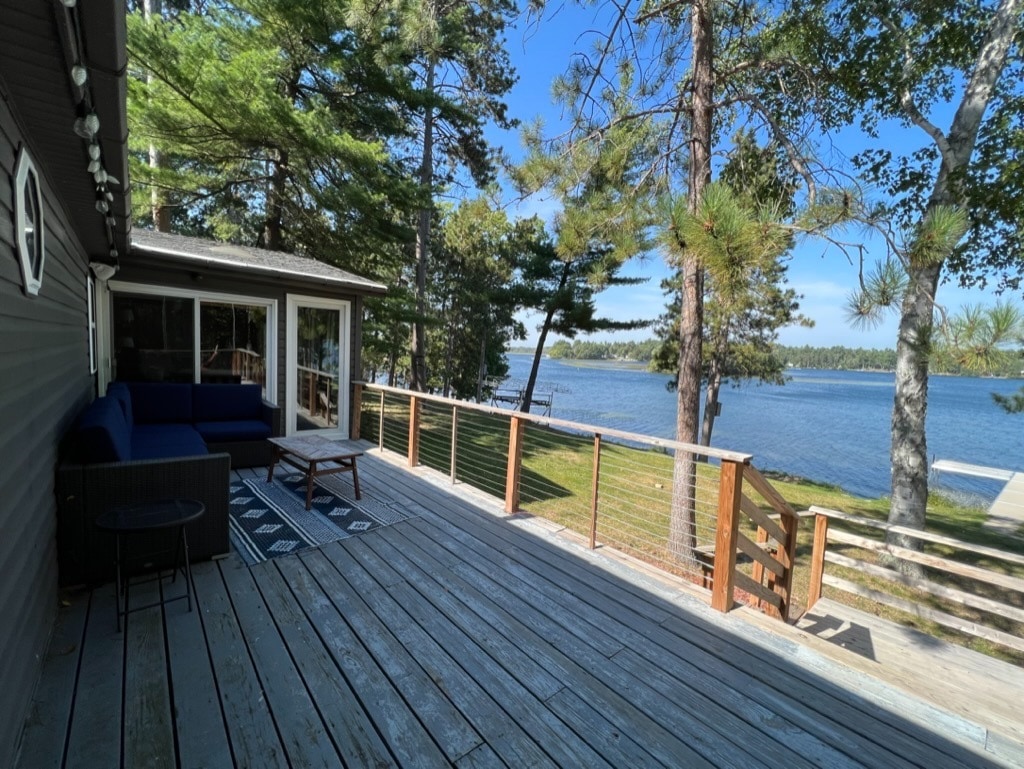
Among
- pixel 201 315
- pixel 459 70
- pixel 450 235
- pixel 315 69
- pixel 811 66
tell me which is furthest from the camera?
pixel 450 235

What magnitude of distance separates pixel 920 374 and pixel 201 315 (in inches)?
314

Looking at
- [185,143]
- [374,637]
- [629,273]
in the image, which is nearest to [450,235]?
[629,273]

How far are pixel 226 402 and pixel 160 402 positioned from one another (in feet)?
2.01

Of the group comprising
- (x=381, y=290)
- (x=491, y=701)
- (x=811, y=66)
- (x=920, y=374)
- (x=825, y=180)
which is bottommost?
(x=491, y=701)

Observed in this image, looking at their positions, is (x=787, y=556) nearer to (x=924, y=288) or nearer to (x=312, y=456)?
(x=924, y=288)

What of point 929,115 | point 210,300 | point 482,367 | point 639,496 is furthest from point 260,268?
point 482,367

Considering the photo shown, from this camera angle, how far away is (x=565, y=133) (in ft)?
15.8

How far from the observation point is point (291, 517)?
3.73 m

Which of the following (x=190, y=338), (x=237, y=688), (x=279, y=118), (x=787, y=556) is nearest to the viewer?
(x=237, y=688)

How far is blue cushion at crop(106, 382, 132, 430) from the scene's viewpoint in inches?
161

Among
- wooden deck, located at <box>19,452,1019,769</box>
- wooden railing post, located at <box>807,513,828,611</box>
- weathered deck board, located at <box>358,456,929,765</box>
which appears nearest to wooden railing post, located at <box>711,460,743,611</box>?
wooden deck, located at <box>19,452,1019,769</box>

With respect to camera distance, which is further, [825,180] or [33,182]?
[825,180]

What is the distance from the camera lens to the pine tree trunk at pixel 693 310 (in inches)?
174

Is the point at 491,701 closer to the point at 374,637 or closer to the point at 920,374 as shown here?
the point at 374,637
